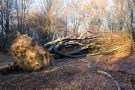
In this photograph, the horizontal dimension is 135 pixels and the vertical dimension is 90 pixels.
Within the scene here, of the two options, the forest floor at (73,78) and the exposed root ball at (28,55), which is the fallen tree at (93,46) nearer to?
the forest floor at (73,78)

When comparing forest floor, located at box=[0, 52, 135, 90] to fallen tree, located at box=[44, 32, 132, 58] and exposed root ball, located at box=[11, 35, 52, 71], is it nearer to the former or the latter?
exposed root ball, located at box=[11, 35, 52, 71]

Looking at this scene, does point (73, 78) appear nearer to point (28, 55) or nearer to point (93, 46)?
point (28, 55)

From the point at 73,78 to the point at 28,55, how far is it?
2868 mm

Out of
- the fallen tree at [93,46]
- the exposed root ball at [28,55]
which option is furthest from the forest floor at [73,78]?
the fallen tree at [93,46]

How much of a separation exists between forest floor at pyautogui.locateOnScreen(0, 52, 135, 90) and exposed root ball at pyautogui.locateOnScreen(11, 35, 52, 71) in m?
0.48

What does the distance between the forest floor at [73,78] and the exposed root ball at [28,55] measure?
48 cm

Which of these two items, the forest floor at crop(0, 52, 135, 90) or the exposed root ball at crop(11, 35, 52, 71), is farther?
the exposed root ball at crop(11, 35, 52, 71)

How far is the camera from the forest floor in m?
11.7

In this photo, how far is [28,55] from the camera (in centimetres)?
1454

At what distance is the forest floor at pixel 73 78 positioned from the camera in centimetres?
1167

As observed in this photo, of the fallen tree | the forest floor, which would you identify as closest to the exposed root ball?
the forest floor

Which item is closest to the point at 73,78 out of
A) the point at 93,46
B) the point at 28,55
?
the point at 28,55

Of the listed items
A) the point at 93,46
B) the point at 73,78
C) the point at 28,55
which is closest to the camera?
the point at 73,78

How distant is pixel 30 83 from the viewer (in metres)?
11.9
